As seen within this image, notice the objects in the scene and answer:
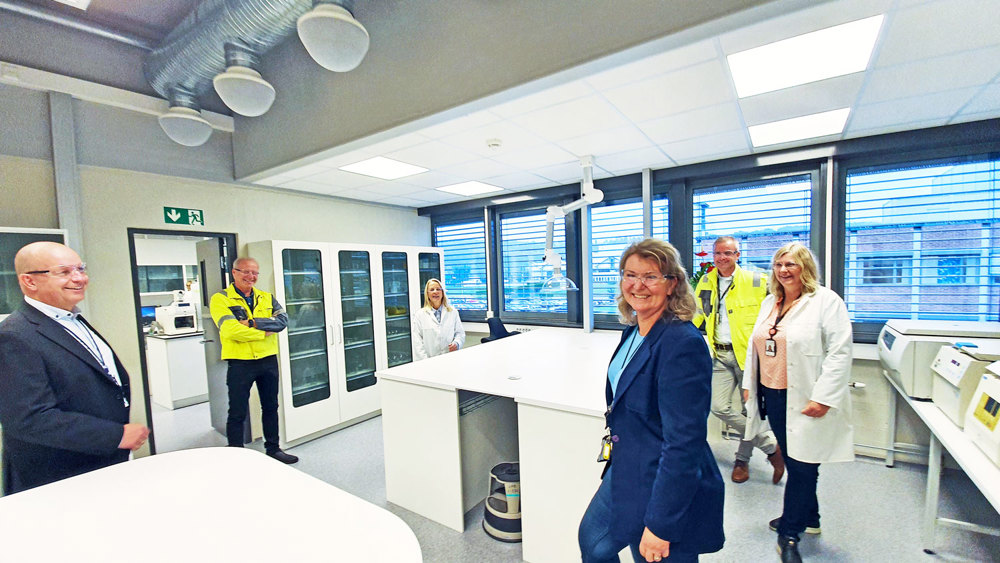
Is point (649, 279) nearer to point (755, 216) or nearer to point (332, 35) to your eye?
point (332, 35)

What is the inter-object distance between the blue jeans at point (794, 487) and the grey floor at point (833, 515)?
240mm

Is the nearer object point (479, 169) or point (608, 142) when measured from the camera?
point (608, 142)

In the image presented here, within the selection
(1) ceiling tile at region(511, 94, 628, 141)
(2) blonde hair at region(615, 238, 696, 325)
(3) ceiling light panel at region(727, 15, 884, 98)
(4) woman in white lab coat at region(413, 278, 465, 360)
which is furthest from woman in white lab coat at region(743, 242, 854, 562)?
(4) woman in white lab coat at region(413, 278, 465, 360)

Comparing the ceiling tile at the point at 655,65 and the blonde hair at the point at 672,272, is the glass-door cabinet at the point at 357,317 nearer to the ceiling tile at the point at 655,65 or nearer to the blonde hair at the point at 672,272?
the ceiling tile at the point at 655,65

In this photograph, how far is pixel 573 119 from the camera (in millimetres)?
2422

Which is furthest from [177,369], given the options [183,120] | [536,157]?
[536,157]

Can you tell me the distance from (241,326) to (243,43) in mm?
1822

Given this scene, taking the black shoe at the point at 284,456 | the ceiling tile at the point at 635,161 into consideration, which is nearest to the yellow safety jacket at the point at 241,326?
the black shoe at the point at 284,456

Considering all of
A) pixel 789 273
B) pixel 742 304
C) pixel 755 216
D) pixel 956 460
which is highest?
pixel 755 216

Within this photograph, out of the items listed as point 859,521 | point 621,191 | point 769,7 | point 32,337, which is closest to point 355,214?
point 621,191

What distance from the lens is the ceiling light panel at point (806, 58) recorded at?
1.59m

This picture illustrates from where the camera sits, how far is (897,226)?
117 inches

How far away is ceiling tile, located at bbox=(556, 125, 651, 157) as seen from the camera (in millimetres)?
2678

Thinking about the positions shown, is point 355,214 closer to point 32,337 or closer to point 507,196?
point 507,196
